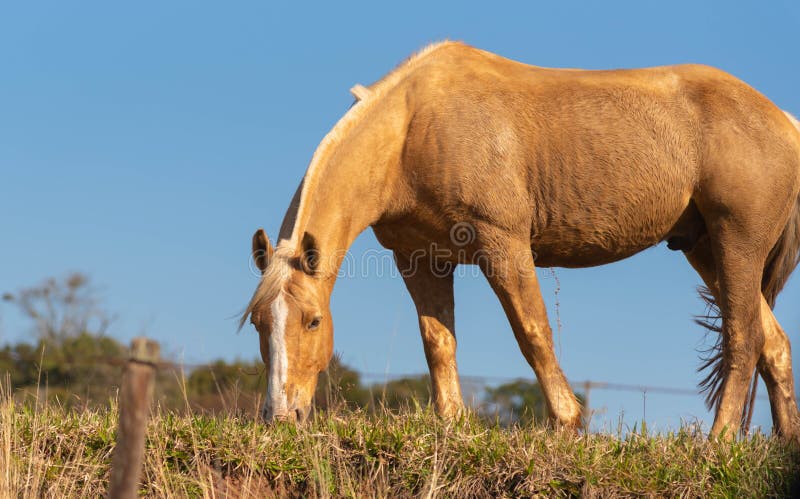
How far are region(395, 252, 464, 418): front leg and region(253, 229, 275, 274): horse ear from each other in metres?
1.23

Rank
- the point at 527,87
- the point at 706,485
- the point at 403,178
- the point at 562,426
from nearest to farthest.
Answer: the point at 706,485
the point at 562,426
the point at 403,178
the point at 527,87

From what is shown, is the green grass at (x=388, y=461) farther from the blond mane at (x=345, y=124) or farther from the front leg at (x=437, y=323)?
the blond mane at (x=345, y=124)

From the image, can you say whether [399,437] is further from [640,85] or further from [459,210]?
[640,85]

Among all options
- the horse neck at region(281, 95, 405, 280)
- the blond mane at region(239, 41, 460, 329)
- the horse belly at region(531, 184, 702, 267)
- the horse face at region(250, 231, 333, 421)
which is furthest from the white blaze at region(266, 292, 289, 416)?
the horse belly at region(531, 184, 702, 267)

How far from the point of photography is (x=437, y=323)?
638 centimetres

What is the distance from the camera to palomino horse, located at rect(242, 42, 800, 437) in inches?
226

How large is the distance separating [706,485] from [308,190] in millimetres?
2870

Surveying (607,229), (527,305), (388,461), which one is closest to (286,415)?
(388,461)

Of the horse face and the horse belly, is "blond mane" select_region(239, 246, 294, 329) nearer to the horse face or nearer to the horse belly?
the horse face

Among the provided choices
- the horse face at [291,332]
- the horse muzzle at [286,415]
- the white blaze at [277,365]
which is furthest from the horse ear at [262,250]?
Result: the horse muzzle at [286,415]

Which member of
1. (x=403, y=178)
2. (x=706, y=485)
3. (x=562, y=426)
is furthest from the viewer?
(x=403, y=178)

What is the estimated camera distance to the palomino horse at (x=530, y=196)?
5.74m

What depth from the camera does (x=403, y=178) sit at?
5.96m

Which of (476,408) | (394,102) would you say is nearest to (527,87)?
(394,102)
